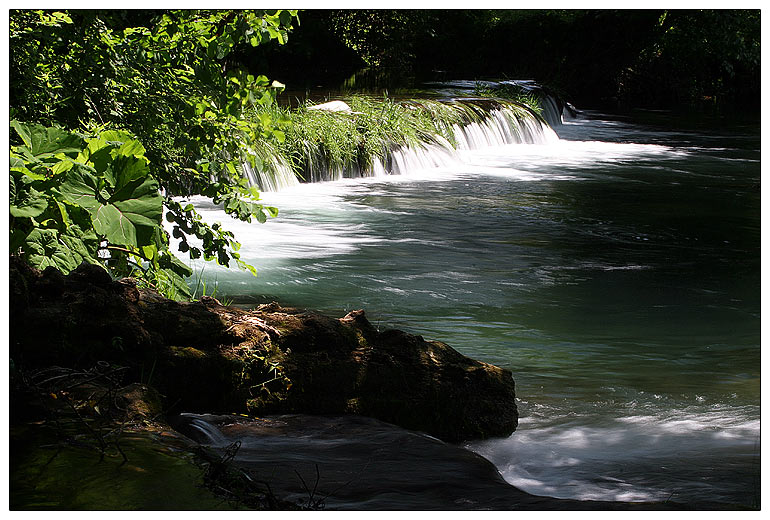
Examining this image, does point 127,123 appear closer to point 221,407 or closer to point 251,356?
point 251,356

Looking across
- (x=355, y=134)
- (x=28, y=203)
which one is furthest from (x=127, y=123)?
(x=355, y=134)

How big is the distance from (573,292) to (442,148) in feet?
27.6

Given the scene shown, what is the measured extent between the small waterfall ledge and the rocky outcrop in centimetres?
513

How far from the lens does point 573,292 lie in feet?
24.7

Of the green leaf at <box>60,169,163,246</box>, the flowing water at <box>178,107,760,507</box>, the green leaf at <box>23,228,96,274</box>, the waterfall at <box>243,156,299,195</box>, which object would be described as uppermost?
the green leaf at <box>60,169,163,246</box>

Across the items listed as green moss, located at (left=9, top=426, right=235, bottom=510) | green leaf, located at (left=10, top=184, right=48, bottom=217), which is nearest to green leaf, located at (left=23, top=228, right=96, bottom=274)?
green leaf, located at (left=10, top=184, right=48, bottom=217)

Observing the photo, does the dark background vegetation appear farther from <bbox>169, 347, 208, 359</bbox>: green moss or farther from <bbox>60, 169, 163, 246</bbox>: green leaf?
<bbox>169, 347, 208, 359</bbox>: green moss

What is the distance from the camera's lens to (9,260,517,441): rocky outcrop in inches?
135

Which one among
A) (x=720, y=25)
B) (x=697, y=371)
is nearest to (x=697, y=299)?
(x=697, y=371)

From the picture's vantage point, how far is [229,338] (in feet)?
12.4

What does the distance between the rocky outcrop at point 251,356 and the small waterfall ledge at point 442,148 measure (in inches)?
202

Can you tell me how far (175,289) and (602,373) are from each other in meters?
2.61

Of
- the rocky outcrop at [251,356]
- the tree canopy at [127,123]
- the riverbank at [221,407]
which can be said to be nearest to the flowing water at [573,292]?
the rocky outcrop at [251,356]

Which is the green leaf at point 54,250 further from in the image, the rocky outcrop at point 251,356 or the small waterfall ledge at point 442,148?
the small waterfall ledge at point 442,148
